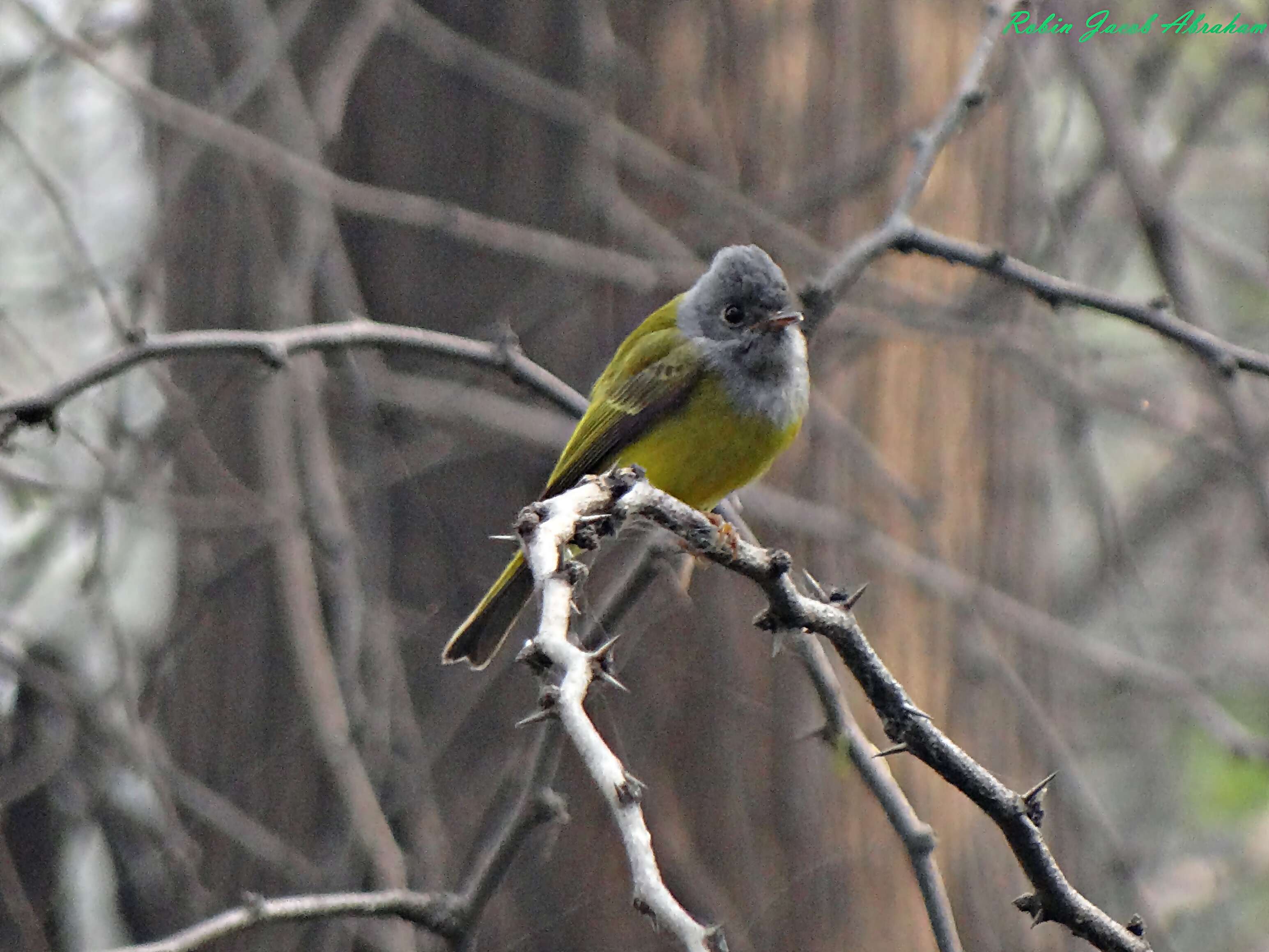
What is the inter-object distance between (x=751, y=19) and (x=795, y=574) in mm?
1966

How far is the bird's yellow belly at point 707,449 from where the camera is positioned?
400cm

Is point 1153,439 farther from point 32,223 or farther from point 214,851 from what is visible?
point 32,223

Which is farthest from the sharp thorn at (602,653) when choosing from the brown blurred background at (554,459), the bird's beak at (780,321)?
the bird's beak at (780,321)

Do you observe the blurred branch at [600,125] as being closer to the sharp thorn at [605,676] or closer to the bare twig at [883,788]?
the bare twig at [883,788]

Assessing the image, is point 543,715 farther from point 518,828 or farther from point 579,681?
point 518,828

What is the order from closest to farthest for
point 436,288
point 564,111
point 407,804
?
point 407,804
point 564,111
point 436,288

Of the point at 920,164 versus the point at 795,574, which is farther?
the point at 795,574

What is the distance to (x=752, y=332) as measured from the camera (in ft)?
13.8

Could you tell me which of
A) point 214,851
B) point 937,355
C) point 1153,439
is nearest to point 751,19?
point 937,355

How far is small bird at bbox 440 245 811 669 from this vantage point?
3.99 meters

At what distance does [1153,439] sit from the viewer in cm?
639

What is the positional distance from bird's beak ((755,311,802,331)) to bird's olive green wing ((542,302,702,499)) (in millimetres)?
211

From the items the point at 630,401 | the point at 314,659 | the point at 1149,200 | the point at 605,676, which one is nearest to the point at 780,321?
the point at 630,401

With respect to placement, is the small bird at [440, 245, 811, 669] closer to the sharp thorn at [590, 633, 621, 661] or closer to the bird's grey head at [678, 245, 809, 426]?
the bird's grey head at [678, 245, 809, 426]
